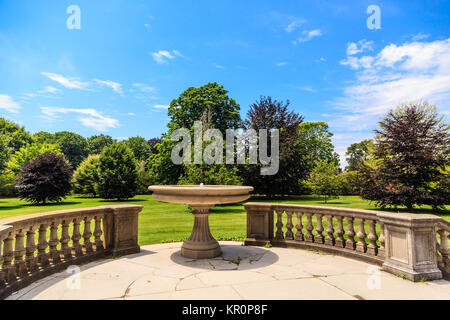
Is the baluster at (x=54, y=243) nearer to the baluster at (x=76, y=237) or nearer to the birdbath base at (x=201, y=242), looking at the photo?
the baluster at (x=76, y=237)

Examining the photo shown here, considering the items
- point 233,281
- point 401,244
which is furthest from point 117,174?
point 401,244

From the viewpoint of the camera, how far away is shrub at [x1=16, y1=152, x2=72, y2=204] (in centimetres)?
2303

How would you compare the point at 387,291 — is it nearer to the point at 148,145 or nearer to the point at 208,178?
the point at 208,178

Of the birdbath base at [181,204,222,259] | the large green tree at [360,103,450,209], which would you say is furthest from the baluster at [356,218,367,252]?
the large green tree at [360,103,450,209]

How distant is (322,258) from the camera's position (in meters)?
5.23

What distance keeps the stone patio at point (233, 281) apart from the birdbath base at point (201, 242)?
0.56 ft

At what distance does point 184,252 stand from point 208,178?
10966 mm

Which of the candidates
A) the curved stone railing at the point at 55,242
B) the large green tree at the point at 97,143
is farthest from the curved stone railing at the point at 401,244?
the large green tree at the point at 97,143

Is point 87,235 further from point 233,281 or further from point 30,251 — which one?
point 233,281

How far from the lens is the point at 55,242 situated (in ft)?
14.8

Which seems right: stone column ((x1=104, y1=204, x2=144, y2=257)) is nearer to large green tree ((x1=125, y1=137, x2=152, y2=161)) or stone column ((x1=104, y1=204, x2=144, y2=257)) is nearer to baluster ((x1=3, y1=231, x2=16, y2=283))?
baluster ((x1=3, y1=231, x2=16, y2=283))

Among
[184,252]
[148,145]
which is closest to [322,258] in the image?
[184,252]

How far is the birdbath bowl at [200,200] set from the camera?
466cm

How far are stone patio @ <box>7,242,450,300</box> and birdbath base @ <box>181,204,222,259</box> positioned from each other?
0.17 metres
